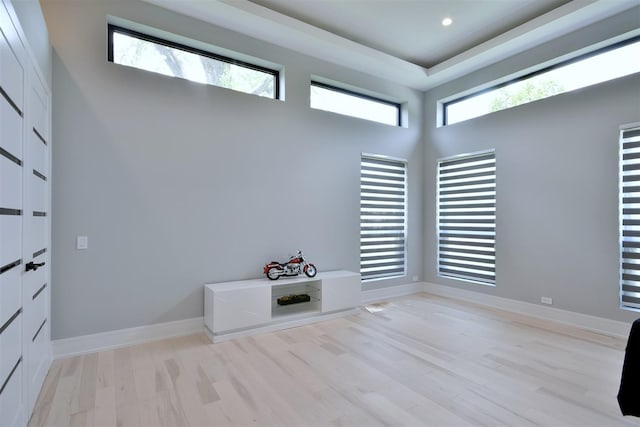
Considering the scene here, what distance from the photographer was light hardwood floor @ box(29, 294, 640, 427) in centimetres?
208

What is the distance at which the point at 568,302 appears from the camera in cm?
390

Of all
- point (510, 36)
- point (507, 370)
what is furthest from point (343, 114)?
point (507, 370)

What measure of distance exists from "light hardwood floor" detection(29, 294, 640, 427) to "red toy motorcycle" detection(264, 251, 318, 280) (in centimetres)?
67

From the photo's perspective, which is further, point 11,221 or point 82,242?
point 82,242

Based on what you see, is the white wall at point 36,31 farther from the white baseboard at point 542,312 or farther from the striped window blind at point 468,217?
the white baseboard at point 542,312

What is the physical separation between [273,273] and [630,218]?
12.8 ft

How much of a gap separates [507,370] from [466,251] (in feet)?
8.34

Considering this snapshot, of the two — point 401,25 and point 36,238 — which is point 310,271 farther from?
point 401,25

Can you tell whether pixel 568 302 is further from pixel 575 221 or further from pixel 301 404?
pixel 301 404

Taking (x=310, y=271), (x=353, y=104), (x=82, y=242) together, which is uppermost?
(x=353, y=104)

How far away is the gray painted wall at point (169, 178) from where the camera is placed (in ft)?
9.87

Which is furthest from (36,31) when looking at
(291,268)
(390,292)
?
(390,292)

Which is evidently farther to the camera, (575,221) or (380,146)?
(380,146)

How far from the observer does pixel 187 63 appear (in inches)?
146
